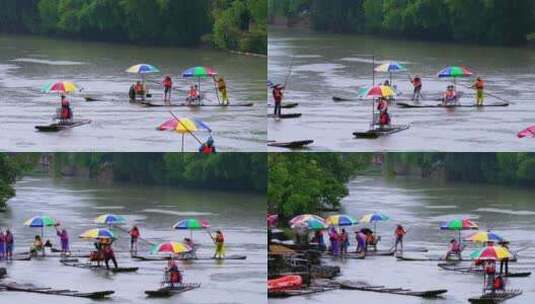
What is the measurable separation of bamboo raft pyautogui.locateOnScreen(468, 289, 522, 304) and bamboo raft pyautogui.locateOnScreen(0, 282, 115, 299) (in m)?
4.19

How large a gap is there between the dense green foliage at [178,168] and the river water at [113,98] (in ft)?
5.44

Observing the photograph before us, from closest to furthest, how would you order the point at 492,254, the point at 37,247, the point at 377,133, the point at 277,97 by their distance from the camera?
the point at 492,254
the point at 377,133
the point at 37,247
the point at 277,97

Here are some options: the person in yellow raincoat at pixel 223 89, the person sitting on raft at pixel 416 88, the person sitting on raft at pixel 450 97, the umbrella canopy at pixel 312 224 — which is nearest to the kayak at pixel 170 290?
the umbrella canopy at pixel 312 224

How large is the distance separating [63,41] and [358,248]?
2225cm

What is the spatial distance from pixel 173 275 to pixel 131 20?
23.7 metres

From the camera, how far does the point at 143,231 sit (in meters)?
27.0

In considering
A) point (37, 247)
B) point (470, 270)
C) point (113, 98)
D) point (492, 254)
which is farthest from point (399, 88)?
point (492, 254)

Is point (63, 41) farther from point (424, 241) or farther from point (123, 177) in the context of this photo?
point (424, 241)

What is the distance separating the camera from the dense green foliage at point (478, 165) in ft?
99.1

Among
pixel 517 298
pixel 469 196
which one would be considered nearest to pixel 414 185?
pixel 469 196

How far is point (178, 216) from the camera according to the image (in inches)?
1169

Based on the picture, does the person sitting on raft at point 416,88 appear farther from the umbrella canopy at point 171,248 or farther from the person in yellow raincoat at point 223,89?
the umbrella canopy at point 171,248

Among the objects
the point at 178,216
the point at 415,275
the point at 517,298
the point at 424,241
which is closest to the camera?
the point at 517,298

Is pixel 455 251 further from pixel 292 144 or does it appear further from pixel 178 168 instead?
pixel 178 168
